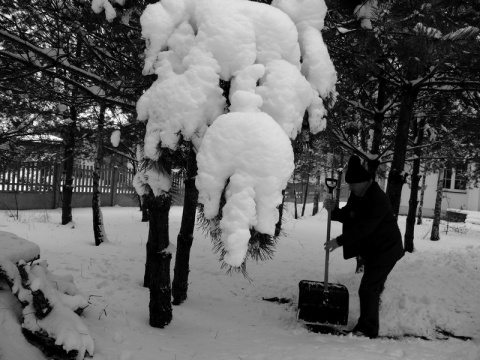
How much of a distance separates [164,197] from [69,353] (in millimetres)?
1449

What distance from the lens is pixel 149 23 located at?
2.65 meters

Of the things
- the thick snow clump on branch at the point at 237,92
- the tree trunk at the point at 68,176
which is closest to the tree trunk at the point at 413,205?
the thick snow clump on branch at the point at 237,92

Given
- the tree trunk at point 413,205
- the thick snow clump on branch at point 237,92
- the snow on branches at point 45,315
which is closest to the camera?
the thick snow clump on branch at point 237,92

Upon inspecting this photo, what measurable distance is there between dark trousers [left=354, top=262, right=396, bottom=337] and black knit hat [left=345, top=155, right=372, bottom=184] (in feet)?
3.29

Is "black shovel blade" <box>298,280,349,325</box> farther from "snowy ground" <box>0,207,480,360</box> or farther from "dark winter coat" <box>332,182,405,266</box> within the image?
"dark winter coat" <box>332,182,405,266</box>

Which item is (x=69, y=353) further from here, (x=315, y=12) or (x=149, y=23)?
(x=315, y=12)

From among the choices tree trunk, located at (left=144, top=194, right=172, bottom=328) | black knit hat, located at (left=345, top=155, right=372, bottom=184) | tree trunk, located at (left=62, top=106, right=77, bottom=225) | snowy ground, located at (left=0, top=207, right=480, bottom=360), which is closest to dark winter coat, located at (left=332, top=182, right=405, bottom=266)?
black knit hat, located at (left=345, top=155, right=372, bottom=184)

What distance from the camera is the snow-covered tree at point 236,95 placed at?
2.03 meters

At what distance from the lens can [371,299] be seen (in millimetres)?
4020

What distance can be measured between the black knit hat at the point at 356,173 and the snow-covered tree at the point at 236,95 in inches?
68.7

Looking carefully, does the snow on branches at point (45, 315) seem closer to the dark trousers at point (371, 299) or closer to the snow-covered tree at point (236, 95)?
the snow-covered tree at point (236, 95)

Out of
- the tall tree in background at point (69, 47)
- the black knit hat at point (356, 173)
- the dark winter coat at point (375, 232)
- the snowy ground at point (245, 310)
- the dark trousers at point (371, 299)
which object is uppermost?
the tall tree in background at point (69, 47)

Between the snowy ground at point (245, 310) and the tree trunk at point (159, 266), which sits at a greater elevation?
the tree trunk at point (159, 266)

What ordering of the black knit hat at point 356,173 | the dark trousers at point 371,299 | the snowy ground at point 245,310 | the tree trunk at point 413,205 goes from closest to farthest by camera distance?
the snowy ground at point 245,310 < the dark trousers at point 371,299 < the black knit hat at point 356,173 < the tree trunk at point 413,205
